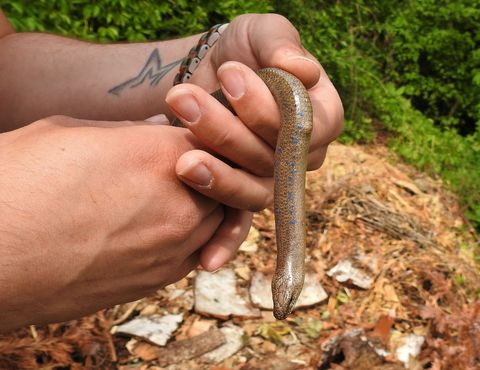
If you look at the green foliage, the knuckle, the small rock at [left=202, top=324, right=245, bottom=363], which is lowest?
the green foliage

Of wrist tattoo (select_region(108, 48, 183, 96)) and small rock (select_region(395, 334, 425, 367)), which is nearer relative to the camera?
wrist tattoo (select_region(108, 48, 183, 96))

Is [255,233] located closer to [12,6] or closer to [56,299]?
[12,6]

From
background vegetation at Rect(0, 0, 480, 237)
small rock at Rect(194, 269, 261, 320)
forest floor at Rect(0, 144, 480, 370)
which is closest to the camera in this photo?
forest floor at Rect(0, 144, 480, 370)

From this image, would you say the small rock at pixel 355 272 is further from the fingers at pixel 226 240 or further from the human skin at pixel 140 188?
the fingers at pixel 226 240

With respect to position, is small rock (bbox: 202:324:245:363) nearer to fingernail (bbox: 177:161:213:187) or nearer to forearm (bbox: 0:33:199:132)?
forearm (bbox: 0:33:199:132)

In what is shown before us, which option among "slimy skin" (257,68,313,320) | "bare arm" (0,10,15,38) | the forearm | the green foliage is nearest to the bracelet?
the forearm

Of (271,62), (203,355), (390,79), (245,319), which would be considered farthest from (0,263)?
(390,79)

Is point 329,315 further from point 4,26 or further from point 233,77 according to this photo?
point 4,26
